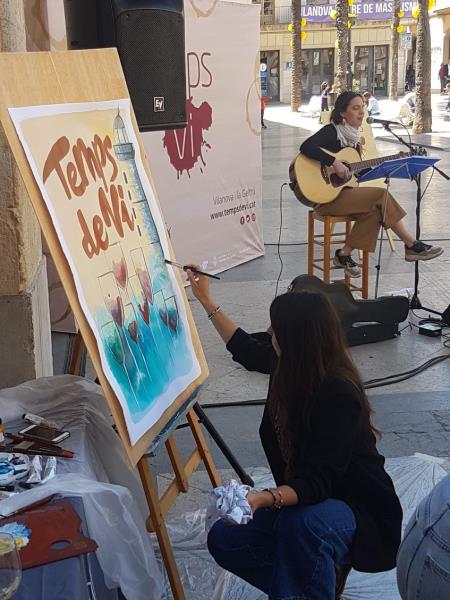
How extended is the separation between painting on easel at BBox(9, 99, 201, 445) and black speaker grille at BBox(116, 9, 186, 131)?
503mm

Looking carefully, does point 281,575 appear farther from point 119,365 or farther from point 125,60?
point 125,60

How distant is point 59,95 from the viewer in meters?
2.25

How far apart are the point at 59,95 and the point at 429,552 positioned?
167cm

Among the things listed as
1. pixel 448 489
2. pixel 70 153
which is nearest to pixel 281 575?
pixel 448 489

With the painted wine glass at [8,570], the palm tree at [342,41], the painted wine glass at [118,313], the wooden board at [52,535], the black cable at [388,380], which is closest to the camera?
the painted wine glass at [8,570]

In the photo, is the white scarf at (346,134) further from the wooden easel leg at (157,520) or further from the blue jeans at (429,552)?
the blue jeans at (429,552)

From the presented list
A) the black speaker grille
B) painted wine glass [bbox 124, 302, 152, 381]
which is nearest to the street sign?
the black speaker grille

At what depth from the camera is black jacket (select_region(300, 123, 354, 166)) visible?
19.0 ft

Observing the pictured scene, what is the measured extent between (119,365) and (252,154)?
493cm

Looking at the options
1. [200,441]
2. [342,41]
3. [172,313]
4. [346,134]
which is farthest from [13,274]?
[342,41]

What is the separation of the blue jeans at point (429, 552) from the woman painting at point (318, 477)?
31.3 inches

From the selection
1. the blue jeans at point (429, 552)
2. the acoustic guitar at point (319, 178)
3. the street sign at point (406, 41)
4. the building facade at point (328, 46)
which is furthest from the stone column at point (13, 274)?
the street sign at point (406, 41)

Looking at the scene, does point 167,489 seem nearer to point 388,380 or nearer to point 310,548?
point 310,548

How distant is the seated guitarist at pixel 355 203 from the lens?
5570mm
